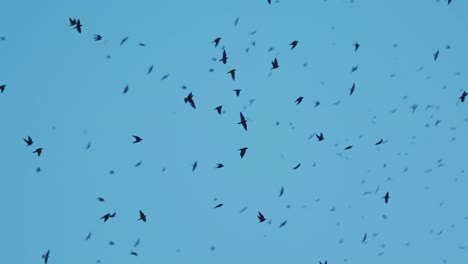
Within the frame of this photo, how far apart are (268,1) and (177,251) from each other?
10.0 feet

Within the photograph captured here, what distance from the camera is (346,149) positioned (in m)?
6.06

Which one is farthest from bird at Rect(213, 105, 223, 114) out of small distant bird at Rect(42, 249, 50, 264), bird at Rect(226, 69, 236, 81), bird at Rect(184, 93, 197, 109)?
small distant bird at Rect(42, 249, 50, 264)

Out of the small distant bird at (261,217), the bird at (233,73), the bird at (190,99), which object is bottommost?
the small distant bird at (261,217)

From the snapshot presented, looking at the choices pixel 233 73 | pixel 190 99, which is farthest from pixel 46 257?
pixel 233 73

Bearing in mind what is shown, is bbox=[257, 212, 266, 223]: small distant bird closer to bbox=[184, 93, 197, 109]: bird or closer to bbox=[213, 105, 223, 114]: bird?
bbox=[213, 105, 223, 114]: bird

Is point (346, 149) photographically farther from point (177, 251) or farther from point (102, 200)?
point (102, 200)

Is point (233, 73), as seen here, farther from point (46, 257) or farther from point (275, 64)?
point (46, 257)

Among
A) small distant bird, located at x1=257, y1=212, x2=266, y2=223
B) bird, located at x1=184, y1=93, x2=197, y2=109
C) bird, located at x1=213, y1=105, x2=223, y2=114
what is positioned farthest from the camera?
bird, located at x1=213, y1=105, x2=223, y2=114

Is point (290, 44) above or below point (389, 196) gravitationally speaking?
above

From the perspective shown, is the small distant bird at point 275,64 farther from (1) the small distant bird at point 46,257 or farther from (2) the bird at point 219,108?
(1) the small distant bird at point 46,257

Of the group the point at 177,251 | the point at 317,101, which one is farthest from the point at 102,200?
the point at 317,101

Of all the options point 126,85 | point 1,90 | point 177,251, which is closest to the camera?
point 1,90

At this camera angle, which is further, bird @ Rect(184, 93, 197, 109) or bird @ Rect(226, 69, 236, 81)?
bird @ Rect(226, 69, 236, 81)

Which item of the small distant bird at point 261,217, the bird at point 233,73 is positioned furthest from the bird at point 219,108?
the small distant bird at point 261,217
